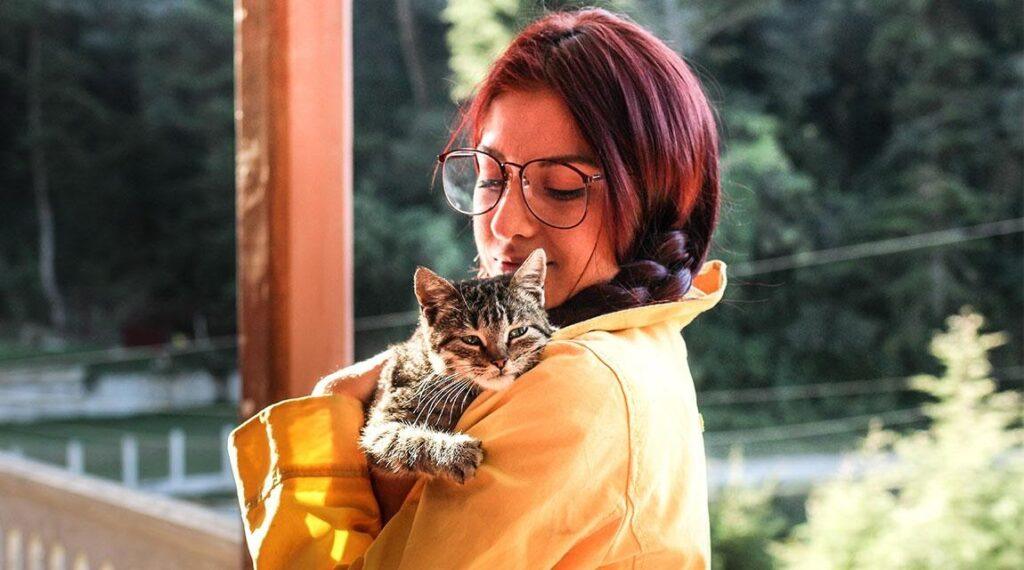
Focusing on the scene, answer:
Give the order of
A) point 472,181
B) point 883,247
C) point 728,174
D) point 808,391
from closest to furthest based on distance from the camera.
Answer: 1. point 472,181
2. point 728,174
3. point 883,247
4. point 808,391

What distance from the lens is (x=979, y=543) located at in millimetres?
2617

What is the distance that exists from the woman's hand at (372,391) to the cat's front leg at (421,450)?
0.03 meters

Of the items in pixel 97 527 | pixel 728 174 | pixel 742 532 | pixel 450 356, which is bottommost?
pixel 742 532

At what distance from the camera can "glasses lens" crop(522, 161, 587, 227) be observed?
947 mm

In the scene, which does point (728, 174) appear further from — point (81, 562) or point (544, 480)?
point (544, 480)

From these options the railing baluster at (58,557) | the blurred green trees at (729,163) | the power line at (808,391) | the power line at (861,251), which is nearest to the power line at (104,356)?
the blurred green trees at (729,163)

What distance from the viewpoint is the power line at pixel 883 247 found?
5.40 meters

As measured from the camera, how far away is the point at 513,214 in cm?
100

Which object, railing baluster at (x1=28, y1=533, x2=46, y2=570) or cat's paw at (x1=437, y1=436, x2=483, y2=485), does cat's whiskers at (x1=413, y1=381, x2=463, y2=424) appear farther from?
railing baluster at (x1=28, y1=533, x2=46, y2=570)

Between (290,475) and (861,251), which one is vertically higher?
(861,251)

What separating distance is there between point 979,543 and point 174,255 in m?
6.25

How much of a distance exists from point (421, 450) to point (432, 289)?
0.24 metres

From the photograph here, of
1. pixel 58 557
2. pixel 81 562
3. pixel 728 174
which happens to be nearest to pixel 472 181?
pixel 81 562

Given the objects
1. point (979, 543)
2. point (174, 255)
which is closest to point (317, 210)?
point (979, 543)
